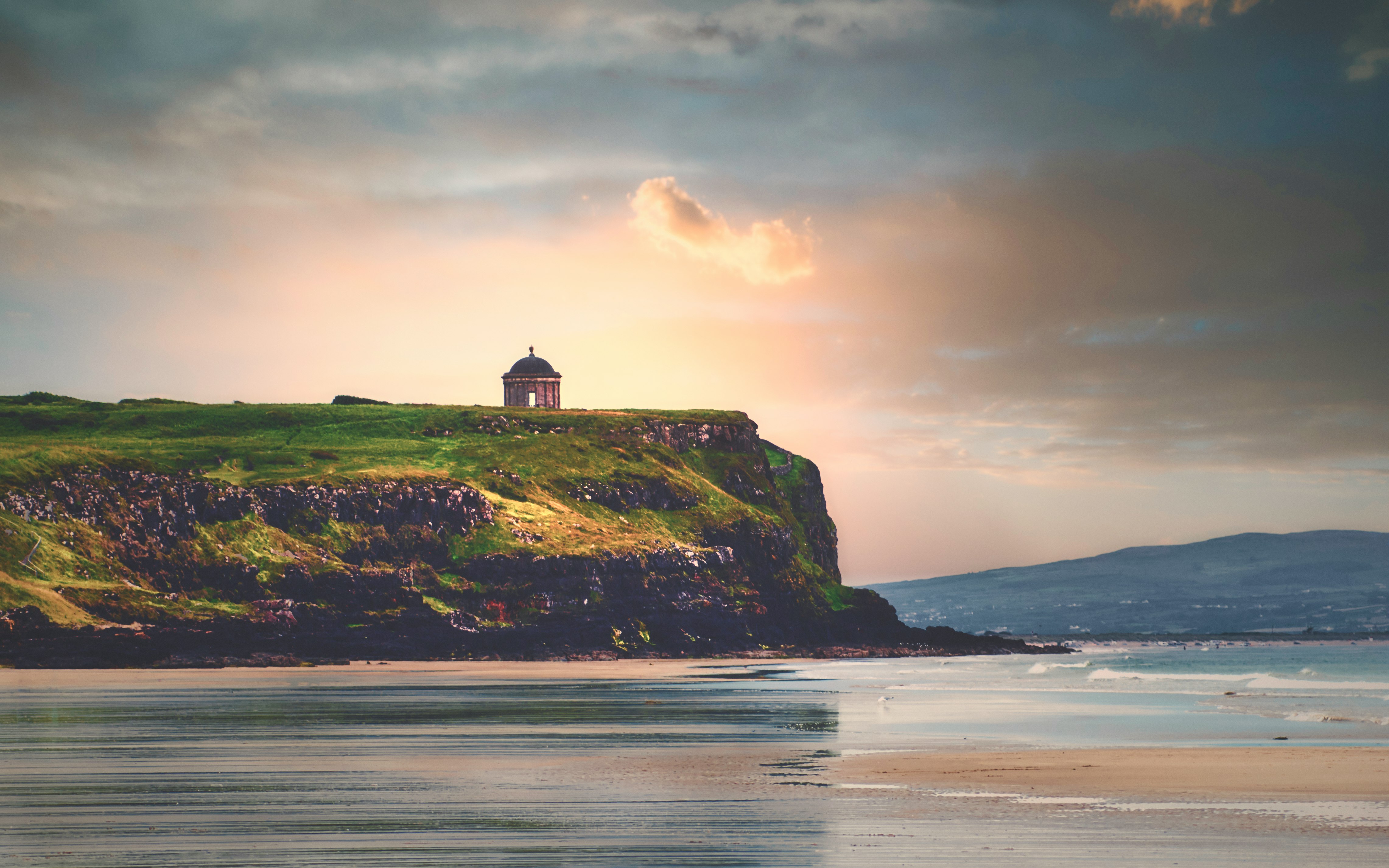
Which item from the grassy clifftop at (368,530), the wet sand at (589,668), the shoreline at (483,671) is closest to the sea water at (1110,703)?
the wet sand at (589,668)

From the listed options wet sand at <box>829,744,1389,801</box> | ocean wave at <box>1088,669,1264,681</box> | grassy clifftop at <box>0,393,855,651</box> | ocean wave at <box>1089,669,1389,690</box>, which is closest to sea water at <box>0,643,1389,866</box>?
wet sand at <box>829,744,1389,801</box>

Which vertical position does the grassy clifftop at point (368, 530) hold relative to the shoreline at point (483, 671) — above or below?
above

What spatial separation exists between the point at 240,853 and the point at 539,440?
17210cm

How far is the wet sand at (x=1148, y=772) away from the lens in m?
26.5

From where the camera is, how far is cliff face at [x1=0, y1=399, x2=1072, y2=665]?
387 ft

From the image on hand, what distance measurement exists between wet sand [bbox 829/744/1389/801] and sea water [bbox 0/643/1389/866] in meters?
1.36

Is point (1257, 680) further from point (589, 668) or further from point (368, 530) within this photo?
point (368, 530)

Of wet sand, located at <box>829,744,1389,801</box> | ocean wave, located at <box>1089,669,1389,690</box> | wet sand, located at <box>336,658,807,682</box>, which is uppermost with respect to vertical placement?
wet sand, located at <box>829,744,1389,801</box>

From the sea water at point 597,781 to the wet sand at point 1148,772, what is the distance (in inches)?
53.7

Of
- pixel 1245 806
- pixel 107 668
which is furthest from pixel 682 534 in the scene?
pixel 1245 806

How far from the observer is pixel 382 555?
14638 centimetres

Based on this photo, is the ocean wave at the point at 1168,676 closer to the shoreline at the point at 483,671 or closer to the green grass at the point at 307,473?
the shoreline at the point at 483,671

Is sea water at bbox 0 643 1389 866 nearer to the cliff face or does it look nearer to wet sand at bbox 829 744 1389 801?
wet sand at bbox 829 744 1389 801

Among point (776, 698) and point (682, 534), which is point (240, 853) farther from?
point (682, 534)
